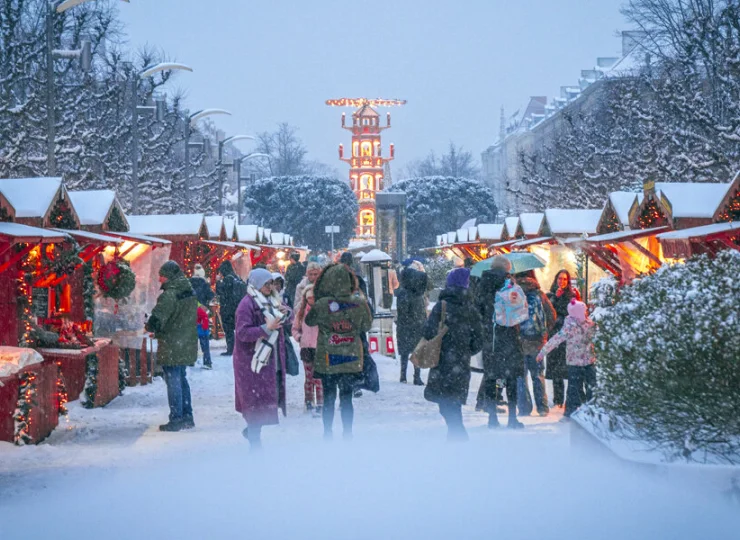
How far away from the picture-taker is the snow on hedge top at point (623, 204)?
1734cm

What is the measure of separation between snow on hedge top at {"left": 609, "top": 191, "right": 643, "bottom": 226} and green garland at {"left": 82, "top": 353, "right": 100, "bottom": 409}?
992cm

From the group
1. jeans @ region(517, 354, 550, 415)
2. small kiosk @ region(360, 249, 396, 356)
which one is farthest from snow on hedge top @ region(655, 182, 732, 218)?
small kiosk @ region(360, 249, 396, 356)

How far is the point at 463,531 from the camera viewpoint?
524cm

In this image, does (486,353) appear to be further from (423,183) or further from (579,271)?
(423,183)

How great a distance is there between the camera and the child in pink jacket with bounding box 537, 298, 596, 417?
32.5ft

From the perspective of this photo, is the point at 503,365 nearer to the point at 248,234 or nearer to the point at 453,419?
the point at 453,419

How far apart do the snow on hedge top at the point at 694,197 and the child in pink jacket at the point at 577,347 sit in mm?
4935

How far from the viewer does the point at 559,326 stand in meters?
10.9

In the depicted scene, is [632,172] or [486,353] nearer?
→ [486,353]

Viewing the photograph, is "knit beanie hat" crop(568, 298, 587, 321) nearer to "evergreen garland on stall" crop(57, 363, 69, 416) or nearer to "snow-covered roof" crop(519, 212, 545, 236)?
"evergreen garland on stall" crop(57, 363, 69, 416)

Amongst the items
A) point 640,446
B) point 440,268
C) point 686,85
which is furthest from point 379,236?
point 640,446

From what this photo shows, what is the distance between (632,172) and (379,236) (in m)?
22.8

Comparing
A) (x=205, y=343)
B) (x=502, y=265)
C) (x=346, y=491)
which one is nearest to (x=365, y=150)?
(x=205, y=343)

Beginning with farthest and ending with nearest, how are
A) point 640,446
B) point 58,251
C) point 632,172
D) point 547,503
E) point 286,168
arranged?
point 286,168
point 632,172
point 58,251
point 640,446
point 547,503
